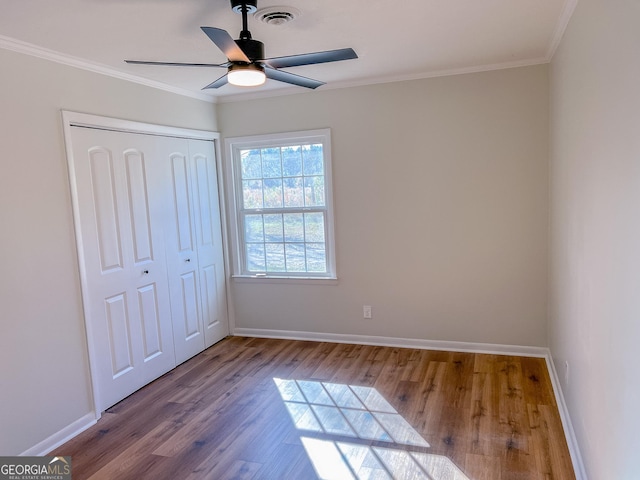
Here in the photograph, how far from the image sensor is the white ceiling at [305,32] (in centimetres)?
229

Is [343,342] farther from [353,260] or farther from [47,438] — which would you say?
[47,438]

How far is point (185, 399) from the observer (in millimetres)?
3418

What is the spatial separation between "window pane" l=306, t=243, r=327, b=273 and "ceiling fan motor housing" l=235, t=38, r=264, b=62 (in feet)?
7.94

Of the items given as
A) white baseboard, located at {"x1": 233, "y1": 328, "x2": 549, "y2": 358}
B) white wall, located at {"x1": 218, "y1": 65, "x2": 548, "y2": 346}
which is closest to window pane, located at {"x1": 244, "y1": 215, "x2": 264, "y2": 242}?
white wall, located at {"x1": 218, "y1": 65, "x2": 548, "y2": 346}

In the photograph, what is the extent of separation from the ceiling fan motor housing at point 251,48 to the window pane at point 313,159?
2099 mm

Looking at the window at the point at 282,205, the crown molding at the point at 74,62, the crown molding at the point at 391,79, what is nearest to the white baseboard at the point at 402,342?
the window at the point at 282,205

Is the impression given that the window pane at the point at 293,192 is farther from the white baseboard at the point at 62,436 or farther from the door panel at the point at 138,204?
the white baseboard at the point at 62,436

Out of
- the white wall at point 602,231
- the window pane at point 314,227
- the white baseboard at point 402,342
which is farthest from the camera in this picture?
the window pane at point 314,227

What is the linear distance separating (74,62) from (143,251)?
1426 mm

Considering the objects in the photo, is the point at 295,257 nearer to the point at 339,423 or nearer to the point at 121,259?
the point at 121,259

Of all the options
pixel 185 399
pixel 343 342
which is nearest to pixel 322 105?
pixel 343 342

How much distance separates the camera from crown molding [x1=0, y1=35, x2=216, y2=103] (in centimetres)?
259

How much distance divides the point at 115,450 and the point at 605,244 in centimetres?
286

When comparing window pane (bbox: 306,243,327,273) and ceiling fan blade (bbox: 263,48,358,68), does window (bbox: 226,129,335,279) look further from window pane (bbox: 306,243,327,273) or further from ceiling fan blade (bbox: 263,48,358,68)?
ceiling fan blade (bbox: 263,48,358,68)
